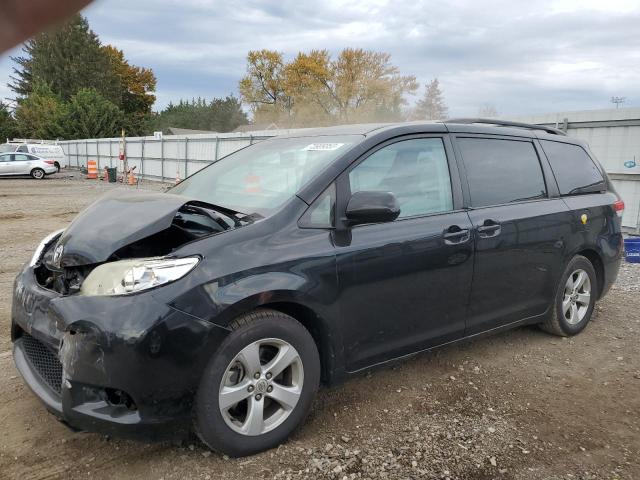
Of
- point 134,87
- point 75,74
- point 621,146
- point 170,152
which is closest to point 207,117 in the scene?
point 134,87

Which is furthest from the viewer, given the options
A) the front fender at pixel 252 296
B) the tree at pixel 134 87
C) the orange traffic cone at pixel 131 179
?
the tree at pixel 134 87

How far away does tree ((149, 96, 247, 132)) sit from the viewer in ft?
256

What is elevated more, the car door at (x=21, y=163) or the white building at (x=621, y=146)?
the white building at (x=621, y=146)

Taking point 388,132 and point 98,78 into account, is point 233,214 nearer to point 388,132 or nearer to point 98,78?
point 388,132

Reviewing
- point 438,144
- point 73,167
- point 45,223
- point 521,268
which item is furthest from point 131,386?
point 73,167

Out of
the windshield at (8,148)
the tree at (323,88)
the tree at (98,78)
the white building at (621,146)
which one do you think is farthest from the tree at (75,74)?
the white building at (621,146)

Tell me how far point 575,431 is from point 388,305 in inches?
52.1

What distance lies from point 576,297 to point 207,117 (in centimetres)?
7980

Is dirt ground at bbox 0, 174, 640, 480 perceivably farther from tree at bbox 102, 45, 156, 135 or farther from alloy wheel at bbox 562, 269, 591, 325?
tree at bbox 102, 45, 156, 135

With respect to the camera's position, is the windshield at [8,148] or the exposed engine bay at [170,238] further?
the windshield at [8,148]

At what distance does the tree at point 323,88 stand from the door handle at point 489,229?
43.7 metres

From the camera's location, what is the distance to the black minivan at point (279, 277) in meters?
2.42

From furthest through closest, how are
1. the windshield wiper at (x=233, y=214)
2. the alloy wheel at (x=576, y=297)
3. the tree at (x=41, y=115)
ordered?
the tree at (x=41, y=115) < the alloy wheel at (x=576, y=297) < the windshield wiper at (x=233, y=214)

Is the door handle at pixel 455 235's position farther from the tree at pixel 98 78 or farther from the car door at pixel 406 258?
the tree at pixel 98 78
